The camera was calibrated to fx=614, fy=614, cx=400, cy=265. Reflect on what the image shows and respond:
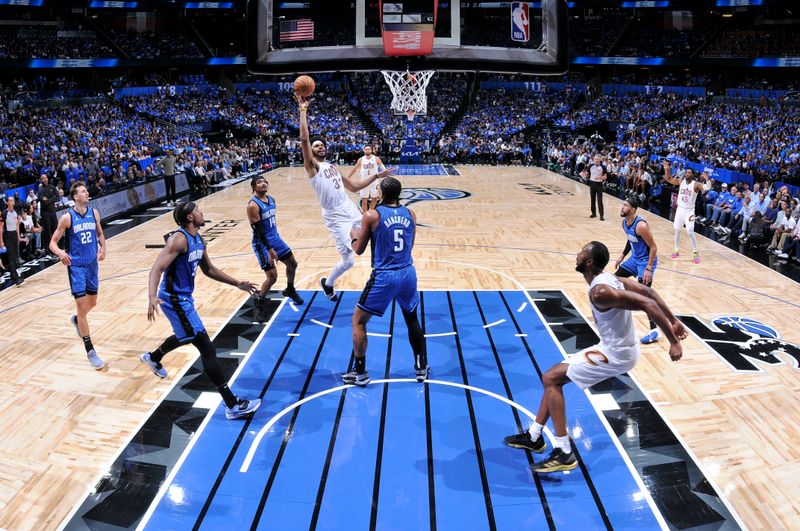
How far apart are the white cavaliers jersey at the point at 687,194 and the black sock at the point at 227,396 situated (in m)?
7.76

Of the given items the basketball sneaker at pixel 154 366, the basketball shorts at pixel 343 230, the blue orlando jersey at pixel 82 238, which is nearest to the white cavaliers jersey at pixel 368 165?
the basketball shorts at pixel 343 230

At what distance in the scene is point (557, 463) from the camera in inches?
163

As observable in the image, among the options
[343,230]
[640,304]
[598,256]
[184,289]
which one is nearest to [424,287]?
[343,230]

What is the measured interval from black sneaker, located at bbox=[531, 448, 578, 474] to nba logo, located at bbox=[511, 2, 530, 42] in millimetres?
7439

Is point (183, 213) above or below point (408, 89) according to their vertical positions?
below

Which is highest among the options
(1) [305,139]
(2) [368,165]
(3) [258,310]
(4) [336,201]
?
(2) [368,165]

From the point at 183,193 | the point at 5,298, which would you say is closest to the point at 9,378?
the point at 5,298

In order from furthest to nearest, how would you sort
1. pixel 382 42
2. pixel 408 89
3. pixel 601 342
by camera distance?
pixel 408 89 → pixel 382 42 → pixel 601 342

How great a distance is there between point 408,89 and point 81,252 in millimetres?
10944

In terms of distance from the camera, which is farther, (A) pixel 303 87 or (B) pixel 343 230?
(B) pixel 343 230

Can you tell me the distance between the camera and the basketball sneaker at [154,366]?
548cm

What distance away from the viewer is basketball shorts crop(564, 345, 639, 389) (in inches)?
158

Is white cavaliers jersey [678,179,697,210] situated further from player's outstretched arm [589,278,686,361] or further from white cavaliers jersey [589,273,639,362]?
player's outstretched arm [589,278,686,361]

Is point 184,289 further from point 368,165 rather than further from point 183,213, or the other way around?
point 368,165
